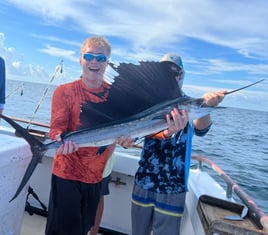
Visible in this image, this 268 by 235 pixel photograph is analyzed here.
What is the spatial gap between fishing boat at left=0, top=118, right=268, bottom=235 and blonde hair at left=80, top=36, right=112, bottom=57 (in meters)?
0.70

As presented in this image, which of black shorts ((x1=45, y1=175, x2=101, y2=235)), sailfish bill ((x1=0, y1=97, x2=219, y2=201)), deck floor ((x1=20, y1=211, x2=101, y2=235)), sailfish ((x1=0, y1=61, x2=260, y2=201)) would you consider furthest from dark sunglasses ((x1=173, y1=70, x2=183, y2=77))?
deck floor ((x1=20, y1=211, x2=101, y2=235))

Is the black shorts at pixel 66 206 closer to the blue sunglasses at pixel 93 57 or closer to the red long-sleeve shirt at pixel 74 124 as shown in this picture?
the red long-sleeve shirt at pixel 74 124

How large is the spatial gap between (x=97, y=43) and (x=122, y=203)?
5.28 ft

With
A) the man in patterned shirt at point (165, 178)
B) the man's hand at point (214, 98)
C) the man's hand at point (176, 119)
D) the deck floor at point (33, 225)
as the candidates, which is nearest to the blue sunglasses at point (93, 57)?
the man in patterned shirt at point (165, 178)

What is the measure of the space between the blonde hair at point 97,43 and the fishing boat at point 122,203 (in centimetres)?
70

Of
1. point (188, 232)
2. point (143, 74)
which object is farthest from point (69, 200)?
point (188, 232)

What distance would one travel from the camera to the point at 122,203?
2807 mm

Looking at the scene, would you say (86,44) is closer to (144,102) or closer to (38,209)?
(144,102)

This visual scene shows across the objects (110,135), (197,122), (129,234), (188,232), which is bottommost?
(129,234)

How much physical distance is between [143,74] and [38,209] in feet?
6.50

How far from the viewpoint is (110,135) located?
1.57 metres

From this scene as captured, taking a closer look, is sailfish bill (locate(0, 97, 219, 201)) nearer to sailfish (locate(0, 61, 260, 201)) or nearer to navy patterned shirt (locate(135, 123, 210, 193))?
sailfish (locate(0, 61, 260, 201))

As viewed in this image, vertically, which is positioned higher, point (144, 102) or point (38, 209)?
point (144, 102)

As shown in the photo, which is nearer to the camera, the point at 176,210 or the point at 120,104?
the point at 120,104
